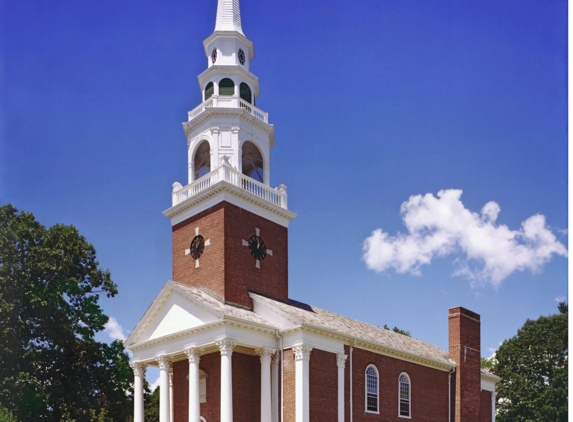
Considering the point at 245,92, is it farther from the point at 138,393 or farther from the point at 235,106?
the point at 138,393

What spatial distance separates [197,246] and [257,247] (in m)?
3.22

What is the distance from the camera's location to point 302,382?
32281 millimetres

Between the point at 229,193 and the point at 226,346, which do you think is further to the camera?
the point at 229,193

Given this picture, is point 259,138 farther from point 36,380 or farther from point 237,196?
point 36,380

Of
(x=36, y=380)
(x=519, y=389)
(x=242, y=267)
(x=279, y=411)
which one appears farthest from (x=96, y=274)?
(x=519, y=389)

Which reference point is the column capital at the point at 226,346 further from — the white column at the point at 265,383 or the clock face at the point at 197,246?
the clock face at the point at 197,246

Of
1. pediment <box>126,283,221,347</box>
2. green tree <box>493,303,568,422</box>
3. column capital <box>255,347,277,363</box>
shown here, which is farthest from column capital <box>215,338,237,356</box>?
green tree <box>493,303,568,422</box>

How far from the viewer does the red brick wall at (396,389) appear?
35.7 m

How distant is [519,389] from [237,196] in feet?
133

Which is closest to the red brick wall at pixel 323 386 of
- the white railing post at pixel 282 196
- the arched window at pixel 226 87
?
the white railing post at pixel 282 196

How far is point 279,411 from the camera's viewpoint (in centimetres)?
3312

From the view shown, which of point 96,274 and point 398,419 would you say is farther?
point 96,274

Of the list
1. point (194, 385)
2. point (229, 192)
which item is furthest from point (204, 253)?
point (194, 385)

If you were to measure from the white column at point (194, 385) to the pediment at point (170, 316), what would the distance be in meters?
1.26
